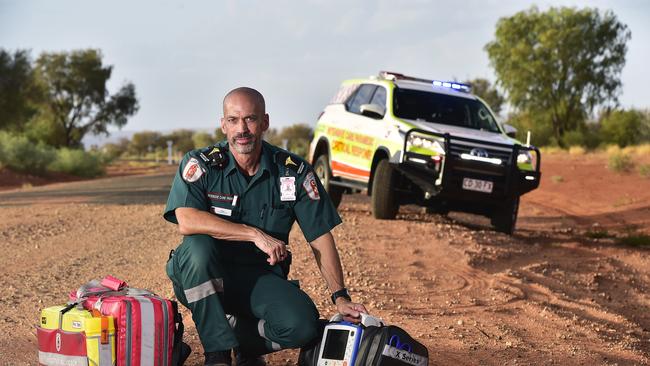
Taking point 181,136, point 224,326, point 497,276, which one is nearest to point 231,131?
point 224,326

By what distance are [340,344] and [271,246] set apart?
0.62 metres

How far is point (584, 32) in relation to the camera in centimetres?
4378

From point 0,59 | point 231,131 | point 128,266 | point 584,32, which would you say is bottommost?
point 128,266

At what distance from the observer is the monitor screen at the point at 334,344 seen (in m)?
4.70

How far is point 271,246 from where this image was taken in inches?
185

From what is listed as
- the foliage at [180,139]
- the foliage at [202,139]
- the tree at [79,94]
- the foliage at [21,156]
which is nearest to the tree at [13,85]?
the foliage at [21,156]

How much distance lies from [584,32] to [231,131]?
41.5m

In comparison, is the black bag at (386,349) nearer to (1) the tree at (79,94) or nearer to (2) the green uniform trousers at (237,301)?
(2) the green uniform trousers at (237,301)

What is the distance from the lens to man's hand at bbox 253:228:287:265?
4676 mm

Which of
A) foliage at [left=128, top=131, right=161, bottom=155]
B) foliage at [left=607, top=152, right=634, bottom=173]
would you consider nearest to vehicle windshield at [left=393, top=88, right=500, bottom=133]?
foliage at [left=607, top=152, right=634, bottom=173]

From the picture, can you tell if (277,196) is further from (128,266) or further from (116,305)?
(128,266)

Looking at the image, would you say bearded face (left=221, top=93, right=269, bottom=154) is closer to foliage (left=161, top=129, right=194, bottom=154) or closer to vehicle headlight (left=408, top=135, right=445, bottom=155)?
vehicle headlight (left=408, top=135, right=445, bottom=155)

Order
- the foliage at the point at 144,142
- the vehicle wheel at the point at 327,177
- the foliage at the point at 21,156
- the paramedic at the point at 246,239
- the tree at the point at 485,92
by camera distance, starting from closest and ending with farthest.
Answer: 1. the paramedic at the point at 246,239
2. the vehicle wheel at the point at 327,177
3. the foliage at the point at 21,156
4. the tree at the point at 485,92
5. the foliage at the point at 144,142

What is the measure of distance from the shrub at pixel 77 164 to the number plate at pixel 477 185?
24672 mm
